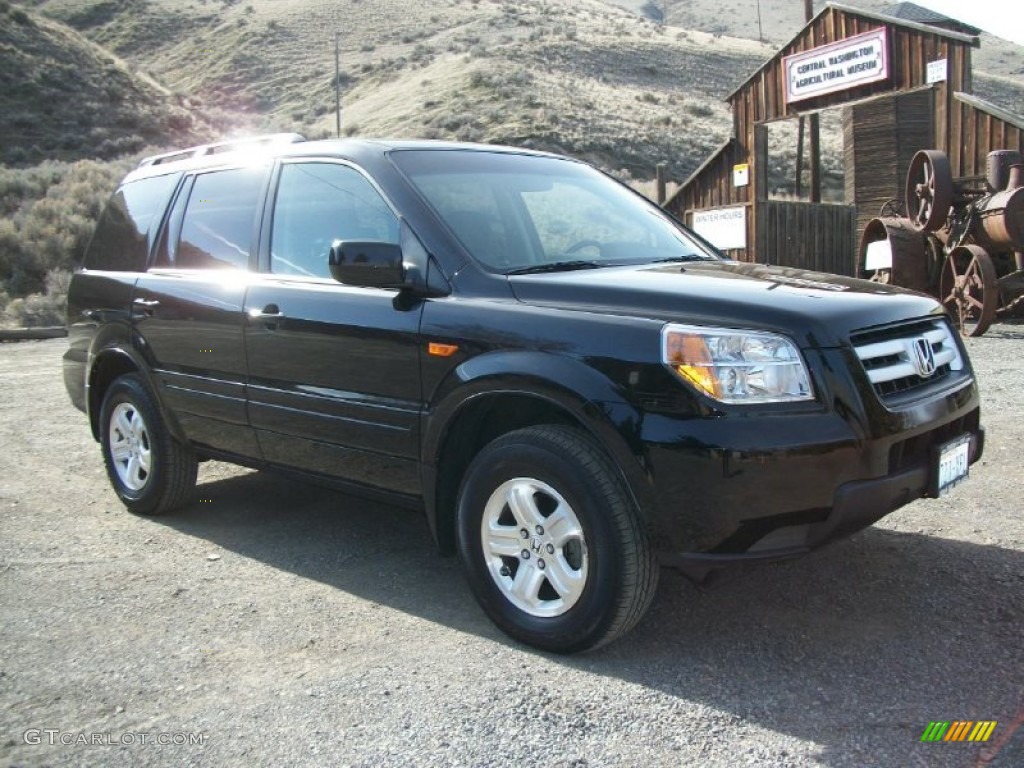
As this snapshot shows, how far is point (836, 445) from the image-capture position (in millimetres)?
3074

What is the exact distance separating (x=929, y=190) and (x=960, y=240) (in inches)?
32.3

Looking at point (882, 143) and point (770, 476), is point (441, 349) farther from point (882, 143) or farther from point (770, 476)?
point (882, 143)

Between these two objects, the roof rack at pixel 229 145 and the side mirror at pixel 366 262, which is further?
the roof rack at pixel 229 145

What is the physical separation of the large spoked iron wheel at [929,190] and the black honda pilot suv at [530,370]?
8805mm

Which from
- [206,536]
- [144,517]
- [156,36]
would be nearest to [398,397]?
[206,536]

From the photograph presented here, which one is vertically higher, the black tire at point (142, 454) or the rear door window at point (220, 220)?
the rear door window at point (220, 220)

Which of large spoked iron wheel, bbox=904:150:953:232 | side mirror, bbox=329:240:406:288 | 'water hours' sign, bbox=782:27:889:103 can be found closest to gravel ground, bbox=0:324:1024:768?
side mirror, bbox=329:240:406:288

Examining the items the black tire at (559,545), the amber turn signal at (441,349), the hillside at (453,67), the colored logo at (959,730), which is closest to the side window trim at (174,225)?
the amber turn signal at (441,349)

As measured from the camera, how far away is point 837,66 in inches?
593

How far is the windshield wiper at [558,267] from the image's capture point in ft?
12.7

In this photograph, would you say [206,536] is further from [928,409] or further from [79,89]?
[79,89]

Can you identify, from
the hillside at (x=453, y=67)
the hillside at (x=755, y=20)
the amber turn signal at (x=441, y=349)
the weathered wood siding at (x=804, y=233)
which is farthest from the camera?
the hillside at (x=755, y=20)

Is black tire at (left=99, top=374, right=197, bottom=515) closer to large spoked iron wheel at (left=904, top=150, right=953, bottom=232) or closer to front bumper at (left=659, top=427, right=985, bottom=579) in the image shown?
front bumper at (left=659, top=427, right=985, bottom=579)

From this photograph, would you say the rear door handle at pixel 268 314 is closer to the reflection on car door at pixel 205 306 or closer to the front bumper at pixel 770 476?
the reflection on car door at pixel 205 306
